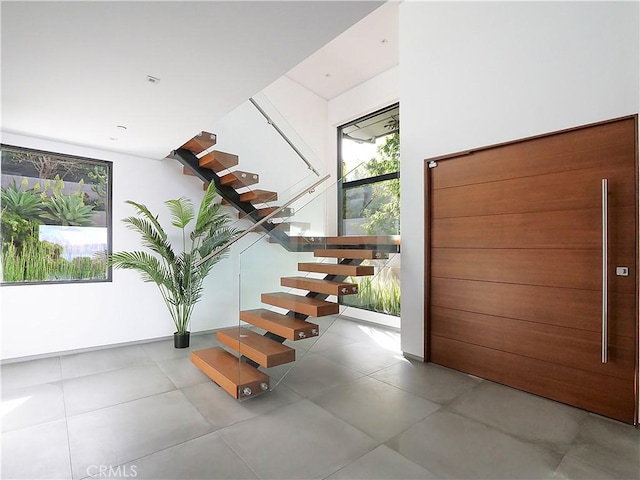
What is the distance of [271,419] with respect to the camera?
97.9 inches

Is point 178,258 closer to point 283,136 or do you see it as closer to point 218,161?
A: point 218,161

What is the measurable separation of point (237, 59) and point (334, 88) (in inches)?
166

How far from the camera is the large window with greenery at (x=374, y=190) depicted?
409cm

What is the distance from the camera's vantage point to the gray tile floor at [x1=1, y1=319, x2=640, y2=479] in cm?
194

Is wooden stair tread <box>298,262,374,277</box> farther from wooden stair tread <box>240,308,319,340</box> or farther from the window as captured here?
the window

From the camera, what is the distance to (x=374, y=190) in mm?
4184

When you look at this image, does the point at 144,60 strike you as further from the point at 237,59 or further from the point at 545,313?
the point at 545,313

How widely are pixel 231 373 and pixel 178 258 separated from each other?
2.10m

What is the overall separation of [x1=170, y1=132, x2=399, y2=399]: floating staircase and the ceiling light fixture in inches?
29.6

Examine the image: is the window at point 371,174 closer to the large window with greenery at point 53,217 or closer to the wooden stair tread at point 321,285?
the wooden stair tread at point 321,285

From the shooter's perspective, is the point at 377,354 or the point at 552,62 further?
the point at 377,354

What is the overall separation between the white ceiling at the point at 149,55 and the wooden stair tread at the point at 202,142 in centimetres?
86

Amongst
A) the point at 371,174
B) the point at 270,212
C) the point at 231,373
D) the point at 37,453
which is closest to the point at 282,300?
the point at 231,373

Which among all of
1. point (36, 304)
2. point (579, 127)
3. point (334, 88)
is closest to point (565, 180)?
point (579, 127)
